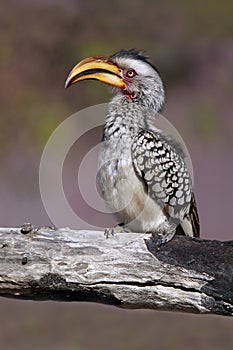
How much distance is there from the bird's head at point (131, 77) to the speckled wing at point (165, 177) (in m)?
0.16

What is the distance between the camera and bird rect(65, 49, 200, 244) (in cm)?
320

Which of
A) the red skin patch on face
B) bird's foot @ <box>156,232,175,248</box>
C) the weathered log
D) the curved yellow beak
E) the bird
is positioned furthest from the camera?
the red skin patch on face

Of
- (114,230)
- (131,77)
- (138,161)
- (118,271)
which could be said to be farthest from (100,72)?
(118,271)

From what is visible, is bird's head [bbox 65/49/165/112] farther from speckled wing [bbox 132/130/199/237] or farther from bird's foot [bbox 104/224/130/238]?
bird's foot [bbox 104/224/130/238]

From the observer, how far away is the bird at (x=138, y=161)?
320 centimetres

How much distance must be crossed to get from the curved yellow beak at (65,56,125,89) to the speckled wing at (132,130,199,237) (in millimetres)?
229

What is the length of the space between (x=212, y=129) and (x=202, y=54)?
1.33 feet

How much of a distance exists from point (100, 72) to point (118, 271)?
806mm

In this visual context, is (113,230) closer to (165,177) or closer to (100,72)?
(165,177)

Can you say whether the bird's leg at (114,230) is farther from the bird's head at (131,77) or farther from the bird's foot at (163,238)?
Result: the bird's head at (131,77)

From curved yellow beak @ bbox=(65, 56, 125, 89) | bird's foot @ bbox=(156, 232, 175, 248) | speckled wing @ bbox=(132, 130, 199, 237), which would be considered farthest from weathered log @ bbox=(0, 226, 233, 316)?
curved yellow beak @ bbox=(65, 56, 125, 89)

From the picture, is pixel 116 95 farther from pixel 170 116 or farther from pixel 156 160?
pixel 170 116

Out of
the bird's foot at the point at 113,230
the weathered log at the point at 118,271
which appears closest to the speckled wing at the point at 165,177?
the bird's foot at the point at 113,230

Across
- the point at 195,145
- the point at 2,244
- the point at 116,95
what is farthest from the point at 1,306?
the point at 2,244
